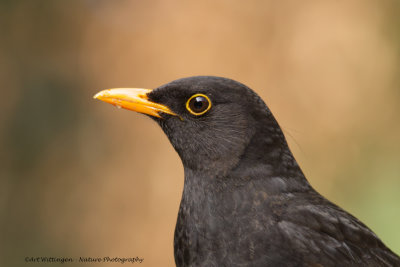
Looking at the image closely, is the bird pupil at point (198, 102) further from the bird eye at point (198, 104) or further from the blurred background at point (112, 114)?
the blurred background at point (112, 114)

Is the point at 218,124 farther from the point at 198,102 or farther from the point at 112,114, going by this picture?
the point at 112,114

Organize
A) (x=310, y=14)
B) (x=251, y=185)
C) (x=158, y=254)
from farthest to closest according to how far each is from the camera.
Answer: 1. (x=310, y=14)
2. (x=158, y=254)
3. (x=251, y=185)

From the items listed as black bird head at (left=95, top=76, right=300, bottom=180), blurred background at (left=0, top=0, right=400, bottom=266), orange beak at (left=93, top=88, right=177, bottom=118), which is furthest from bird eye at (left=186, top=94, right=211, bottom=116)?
blurred background at (left=0, top=0, right=400, bottom=266)

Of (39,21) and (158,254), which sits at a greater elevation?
(39,21)

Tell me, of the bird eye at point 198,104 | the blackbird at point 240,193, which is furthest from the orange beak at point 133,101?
the bird eye at point 198,104

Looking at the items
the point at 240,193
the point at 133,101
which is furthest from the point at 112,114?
the point at 240,193

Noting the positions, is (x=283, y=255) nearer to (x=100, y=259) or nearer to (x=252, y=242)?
(x=252, y=242)

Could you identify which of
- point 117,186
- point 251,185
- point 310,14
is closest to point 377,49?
point 310,14
